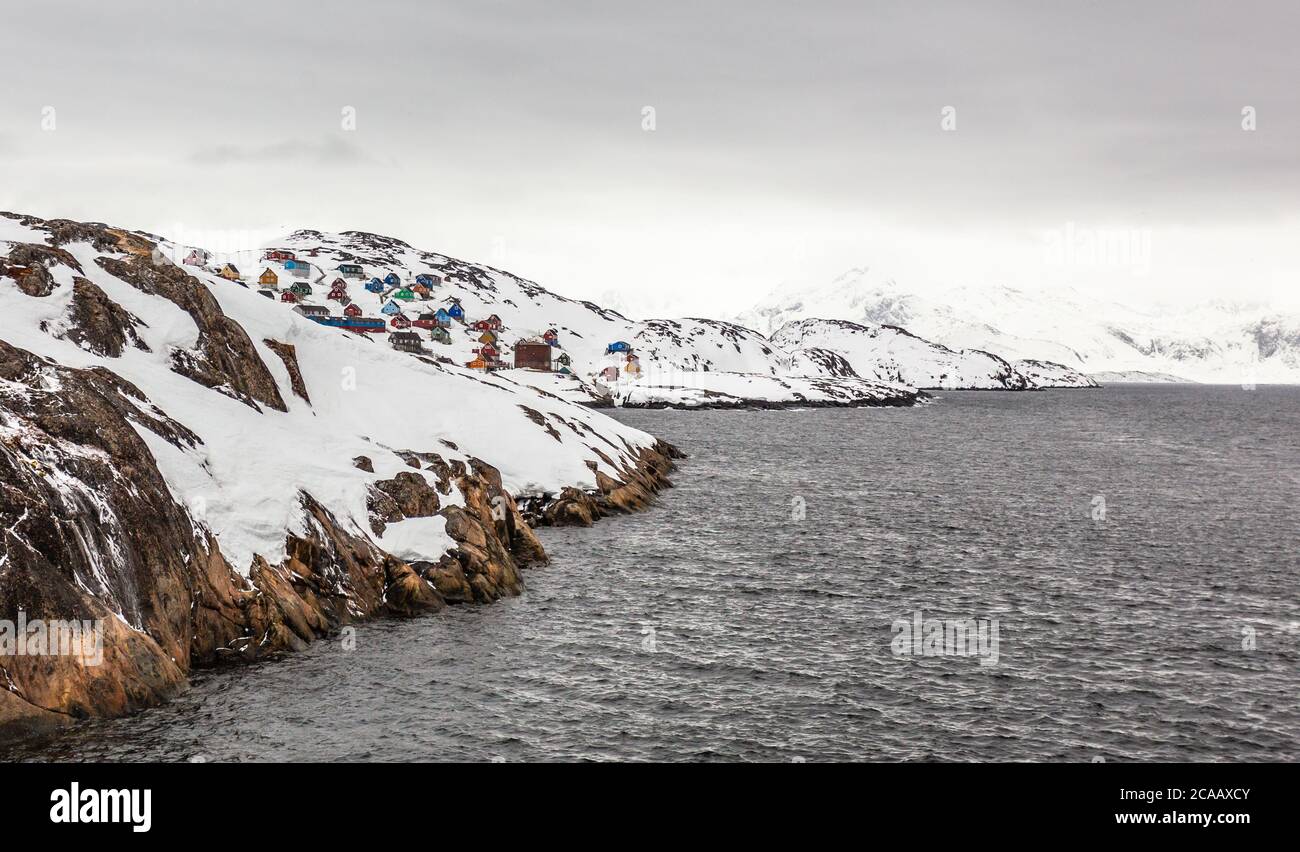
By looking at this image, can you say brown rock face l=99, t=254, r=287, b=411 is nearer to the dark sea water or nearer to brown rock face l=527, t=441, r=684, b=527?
brown rock face l=527, t=441, r=684, b=527

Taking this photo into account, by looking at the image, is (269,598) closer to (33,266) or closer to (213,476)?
(213,476)

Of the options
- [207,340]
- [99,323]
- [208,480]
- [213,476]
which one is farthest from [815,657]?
[99,323]

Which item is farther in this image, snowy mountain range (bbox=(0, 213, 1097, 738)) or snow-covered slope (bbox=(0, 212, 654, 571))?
snow-covered slope (bbox=(0, 212, 654, 571))

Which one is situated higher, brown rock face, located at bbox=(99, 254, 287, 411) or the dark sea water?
brown rock face, located at bbox=(99, 254, 287, 411)

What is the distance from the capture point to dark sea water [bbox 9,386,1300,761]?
25172 mm

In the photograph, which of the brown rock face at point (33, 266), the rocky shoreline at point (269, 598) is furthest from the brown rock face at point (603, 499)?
the brown rock face at point (33, 266)

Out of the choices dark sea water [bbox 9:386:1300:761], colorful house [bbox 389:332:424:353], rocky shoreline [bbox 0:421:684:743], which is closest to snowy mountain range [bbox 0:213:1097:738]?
rocky shoreline [bbox 0:421:684:743]

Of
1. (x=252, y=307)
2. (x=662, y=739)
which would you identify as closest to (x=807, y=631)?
(x=662, y=739)

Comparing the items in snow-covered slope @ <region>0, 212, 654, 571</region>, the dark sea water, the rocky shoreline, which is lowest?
the dark sea water

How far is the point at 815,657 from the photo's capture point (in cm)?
3338

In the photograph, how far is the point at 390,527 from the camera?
130 ft

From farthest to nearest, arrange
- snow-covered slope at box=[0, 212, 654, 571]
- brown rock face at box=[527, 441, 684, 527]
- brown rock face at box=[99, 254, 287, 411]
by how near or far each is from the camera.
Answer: brown rock face at box=[527, 441, 684, 527]
brown rock face at box=[99, 254, 287, 411]
snow-covered slope at box=[0, 212, 654, 571]

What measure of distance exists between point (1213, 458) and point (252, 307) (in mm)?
107078
